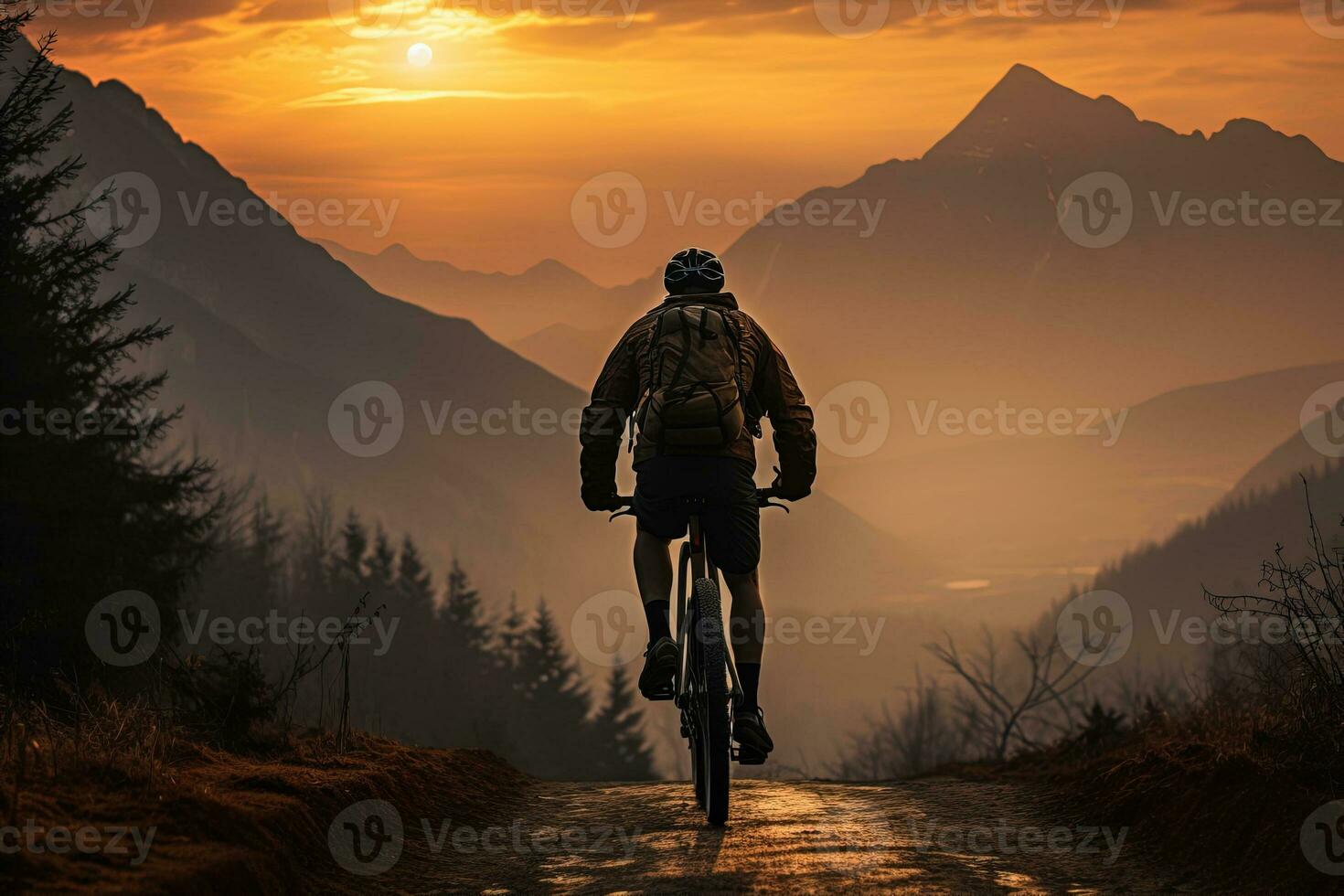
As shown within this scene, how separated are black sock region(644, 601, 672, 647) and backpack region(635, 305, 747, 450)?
81 cm

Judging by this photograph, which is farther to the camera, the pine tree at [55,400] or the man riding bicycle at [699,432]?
the pine tree at [55,400]

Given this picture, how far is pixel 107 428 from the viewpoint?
82.3 feet

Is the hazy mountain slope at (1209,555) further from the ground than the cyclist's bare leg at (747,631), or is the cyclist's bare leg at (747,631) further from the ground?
the hazy mountain slope at (1209,555)

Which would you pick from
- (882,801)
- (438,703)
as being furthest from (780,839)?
(438,703)

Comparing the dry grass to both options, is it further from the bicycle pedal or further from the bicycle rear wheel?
the bicycle pedal

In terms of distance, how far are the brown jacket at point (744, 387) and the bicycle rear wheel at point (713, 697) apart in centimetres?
71

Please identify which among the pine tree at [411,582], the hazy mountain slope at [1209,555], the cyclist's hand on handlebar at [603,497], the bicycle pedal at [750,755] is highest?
the hazy mountain slope at [1209,555]

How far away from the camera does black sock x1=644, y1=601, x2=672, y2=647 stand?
671cm

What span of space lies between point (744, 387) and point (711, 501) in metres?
0.57

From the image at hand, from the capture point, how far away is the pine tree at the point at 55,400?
20.1m

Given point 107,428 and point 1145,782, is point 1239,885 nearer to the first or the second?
point 1145,782

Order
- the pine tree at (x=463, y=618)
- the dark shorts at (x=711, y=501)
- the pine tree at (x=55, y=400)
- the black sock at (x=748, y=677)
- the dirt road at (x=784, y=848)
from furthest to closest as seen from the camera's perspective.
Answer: the pine tree at (x=463, y=618)
the pine tree at (x=55, y=400)
the black sock at (x=748, y=677)
the dark shorts at (x=711, y=501)
the dirt road at (x=784, y=848)

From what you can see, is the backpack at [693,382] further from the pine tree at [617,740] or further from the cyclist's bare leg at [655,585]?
the pine tree at [617,740]

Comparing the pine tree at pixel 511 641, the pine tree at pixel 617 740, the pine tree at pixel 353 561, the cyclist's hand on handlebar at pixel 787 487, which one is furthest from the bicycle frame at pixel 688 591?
the pine tree at pixel 511 641
